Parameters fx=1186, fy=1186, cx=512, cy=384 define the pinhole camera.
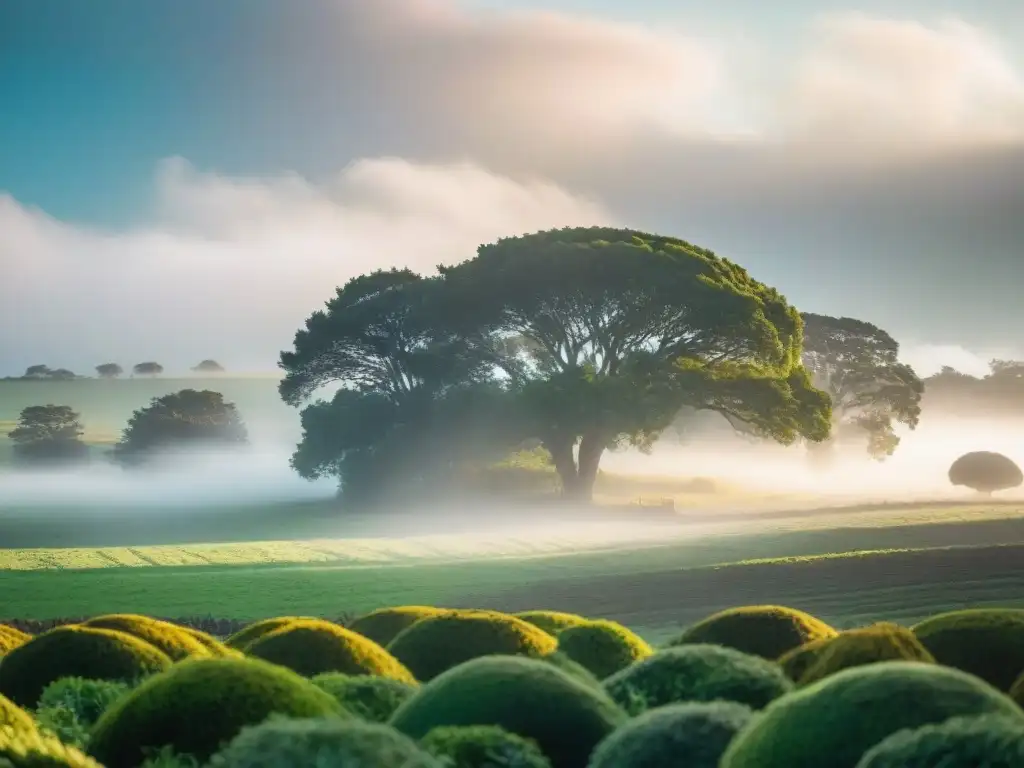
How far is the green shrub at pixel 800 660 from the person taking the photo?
27.9ft

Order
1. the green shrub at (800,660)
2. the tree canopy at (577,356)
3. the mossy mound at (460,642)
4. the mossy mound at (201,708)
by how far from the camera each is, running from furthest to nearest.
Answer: the tree canopy at (577,356) < the mossy mound at (460,642) < the green shrub at (800,660) < the mossy mound at (201,708)

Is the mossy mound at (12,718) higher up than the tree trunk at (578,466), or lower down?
lower down

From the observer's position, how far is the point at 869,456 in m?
54.2

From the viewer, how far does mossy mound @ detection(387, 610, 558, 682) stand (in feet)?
30.3

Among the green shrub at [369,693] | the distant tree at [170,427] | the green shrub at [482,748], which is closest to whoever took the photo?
the green shrub at [482,748]

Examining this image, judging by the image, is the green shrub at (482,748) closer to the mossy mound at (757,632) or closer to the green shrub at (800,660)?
the green shrub at (800,660)

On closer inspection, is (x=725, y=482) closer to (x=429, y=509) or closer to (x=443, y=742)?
(x=429, y=509)

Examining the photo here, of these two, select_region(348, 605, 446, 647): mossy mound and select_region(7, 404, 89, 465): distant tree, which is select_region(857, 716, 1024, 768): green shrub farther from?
select_region(7, 404, 89, 465): distant tree

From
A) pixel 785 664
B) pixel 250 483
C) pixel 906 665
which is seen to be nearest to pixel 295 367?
pixel 250 483

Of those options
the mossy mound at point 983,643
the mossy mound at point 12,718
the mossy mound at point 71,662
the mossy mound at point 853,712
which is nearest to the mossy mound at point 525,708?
the mossy mound at point 853,712

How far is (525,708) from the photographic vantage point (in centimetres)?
634

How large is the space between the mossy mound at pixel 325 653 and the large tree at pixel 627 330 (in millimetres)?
28436

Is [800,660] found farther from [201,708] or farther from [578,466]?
[578,466]

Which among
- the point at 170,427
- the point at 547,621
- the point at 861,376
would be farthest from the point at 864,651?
the point at 861,376
